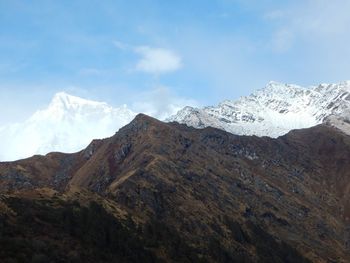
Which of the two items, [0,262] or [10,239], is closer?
[0,262]

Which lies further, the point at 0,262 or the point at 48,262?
the point at 48,262

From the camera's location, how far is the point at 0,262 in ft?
578

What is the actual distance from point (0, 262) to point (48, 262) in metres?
Result: 18.3

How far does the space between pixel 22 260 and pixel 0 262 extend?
10.6 meters

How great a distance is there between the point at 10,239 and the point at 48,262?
53.9 feet

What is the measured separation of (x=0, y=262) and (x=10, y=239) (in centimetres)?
2163

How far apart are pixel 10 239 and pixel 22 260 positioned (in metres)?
14.0

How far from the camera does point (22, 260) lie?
186 m

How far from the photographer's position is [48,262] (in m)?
191

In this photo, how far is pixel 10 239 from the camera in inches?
7776
